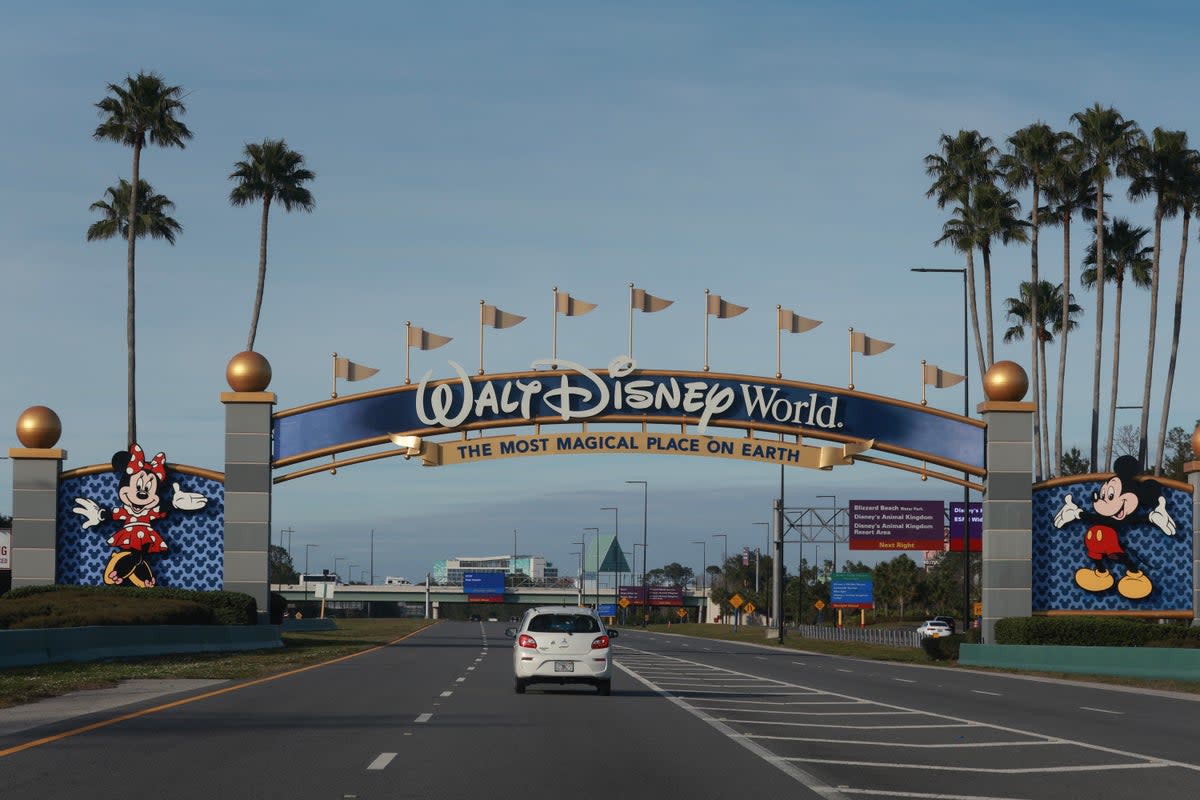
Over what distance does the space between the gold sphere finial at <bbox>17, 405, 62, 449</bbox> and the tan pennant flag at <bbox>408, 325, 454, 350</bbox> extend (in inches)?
447

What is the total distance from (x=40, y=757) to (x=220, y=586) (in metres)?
35.2

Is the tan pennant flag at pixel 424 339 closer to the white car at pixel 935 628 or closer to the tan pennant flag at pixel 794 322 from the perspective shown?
the tan pennant flag at pixel 794 322

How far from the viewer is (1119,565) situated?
164ft

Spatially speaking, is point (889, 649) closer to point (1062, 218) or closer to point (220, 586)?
point (1062, 218)

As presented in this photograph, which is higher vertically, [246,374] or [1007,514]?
[246,374]

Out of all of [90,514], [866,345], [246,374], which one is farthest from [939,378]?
[90,514]

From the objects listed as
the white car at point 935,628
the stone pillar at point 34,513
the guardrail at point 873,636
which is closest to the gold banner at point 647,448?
the stone pillar at point 34,513

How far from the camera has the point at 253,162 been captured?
7338cm

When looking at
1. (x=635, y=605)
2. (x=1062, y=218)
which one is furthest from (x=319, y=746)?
(x=635, y=605)

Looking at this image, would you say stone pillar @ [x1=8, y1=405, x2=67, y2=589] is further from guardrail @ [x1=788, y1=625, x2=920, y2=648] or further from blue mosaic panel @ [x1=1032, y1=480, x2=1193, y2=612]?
guardrail @ [x1=788, y1=625, x2=920, y2=648]

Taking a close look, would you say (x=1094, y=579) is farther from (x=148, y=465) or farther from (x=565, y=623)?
(x=148, y=465)

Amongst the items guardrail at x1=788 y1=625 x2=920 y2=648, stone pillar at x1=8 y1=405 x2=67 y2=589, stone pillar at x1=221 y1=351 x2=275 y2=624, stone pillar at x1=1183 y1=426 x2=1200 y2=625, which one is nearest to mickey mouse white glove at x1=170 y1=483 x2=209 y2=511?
stone pillar at x1=221 y1=351 x2=275 y2=624

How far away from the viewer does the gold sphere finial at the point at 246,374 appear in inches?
1977

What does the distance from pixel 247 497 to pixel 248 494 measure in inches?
3.8
